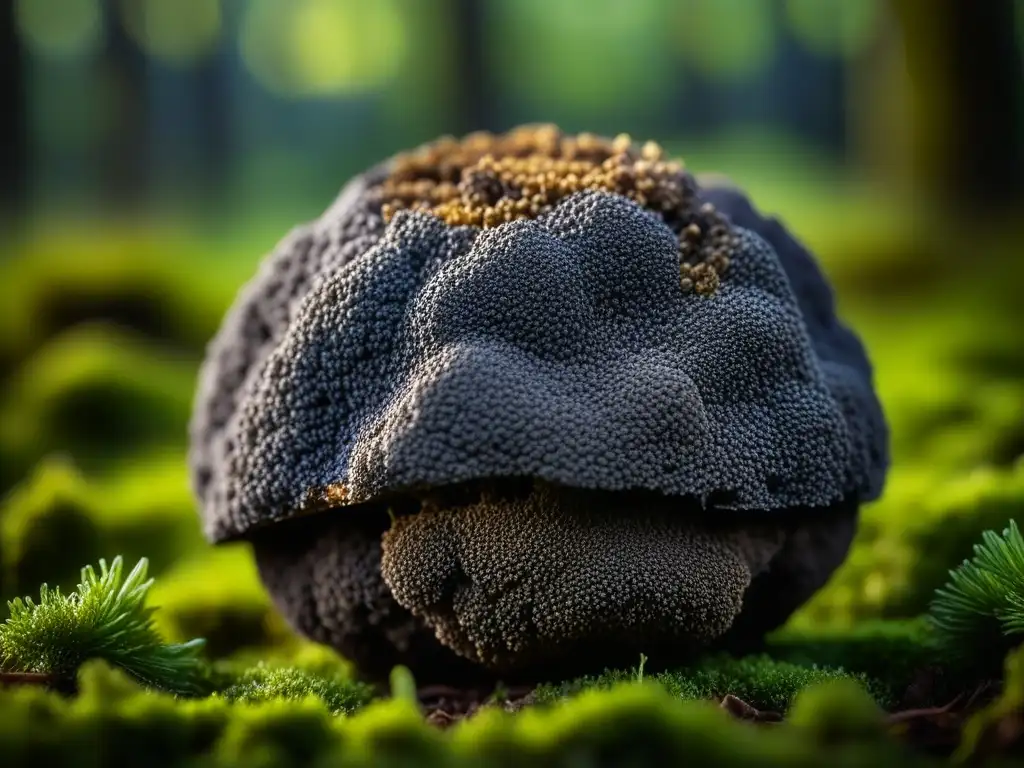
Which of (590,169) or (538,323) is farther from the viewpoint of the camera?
(590,169)

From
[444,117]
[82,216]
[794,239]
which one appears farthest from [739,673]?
[82,216]

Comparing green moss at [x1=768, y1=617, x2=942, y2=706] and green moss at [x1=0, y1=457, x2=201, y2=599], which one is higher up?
green moss at [x1=0, y1=457, x2=201, y2=599]

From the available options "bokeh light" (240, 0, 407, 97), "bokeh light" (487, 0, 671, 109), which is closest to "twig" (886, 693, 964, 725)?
"bokeh light" (240, 0, 407, 97)

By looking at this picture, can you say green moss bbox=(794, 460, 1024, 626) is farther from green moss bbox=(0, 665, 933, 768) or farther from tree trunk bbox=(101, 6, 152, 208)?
tree trunk bbox=(101, 6, 152, 208)

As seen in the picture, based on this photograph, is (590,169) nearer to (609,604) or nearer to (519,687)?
(609,604)

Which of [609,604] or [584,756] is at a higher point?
[609,604]

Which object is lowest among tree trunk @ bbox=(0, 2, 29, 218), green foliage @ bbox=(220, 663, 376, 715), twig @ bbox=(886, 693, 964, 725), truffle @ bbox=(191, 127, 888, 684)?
twig @ bbox=(886, 693, 964, 725)

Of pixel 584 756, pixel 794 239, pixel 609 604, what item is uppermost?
pixel 794 239
